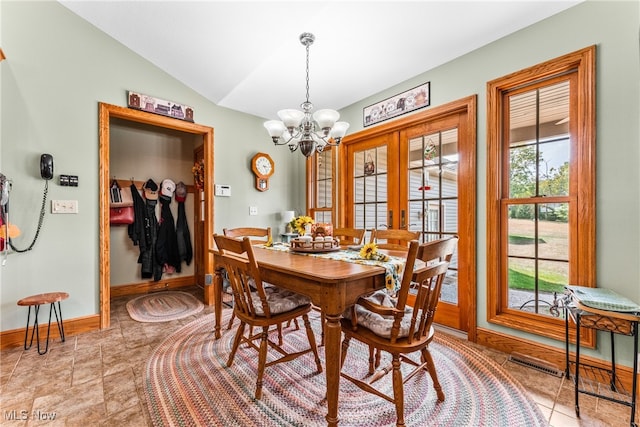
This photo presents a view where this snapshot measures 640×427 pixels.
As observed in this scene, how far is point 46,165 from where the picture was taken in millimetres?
2328

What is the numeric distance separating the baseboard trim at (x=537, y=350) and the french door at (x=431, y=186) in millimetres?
193

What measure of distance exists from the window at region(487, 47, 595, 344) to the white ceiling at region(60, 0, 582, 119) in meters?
0.51

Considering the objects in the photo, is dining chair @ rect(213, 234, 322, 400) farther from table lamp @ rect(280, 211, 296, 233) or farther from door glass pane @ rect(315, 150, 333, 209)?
door glass pane @ rect(315, 150, 333, 209)

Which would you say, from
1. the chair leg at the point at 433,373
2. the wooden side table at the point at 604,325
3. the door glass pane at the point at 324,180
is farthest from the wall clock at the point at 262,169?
the wooden side table at the point at 604,325

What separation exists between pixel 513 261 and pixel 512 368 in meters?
0.81

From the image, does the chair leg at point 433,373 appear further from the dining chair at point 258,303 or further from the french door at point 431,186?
the french door at point 431,186

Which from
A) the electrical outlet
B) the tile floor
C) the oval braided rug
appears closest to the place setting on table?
the oval braided rug

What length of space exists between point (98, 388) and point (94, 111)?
2.42 meters

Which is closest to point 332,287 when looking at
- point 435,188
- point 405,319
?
point 405,319

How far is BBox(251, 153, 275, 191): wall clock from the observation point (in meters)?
3.79

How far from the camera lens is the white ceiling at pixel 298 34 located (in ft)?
6.70

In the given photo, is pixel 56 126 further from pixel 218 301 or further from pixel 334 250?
pixel 334 250

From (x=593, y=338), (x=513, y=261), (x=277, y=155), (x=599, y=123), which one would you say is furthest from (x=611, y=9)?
(x=277, y=155)

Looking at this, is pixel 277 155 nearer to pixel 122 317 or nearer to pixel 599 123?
pixel 122 317
